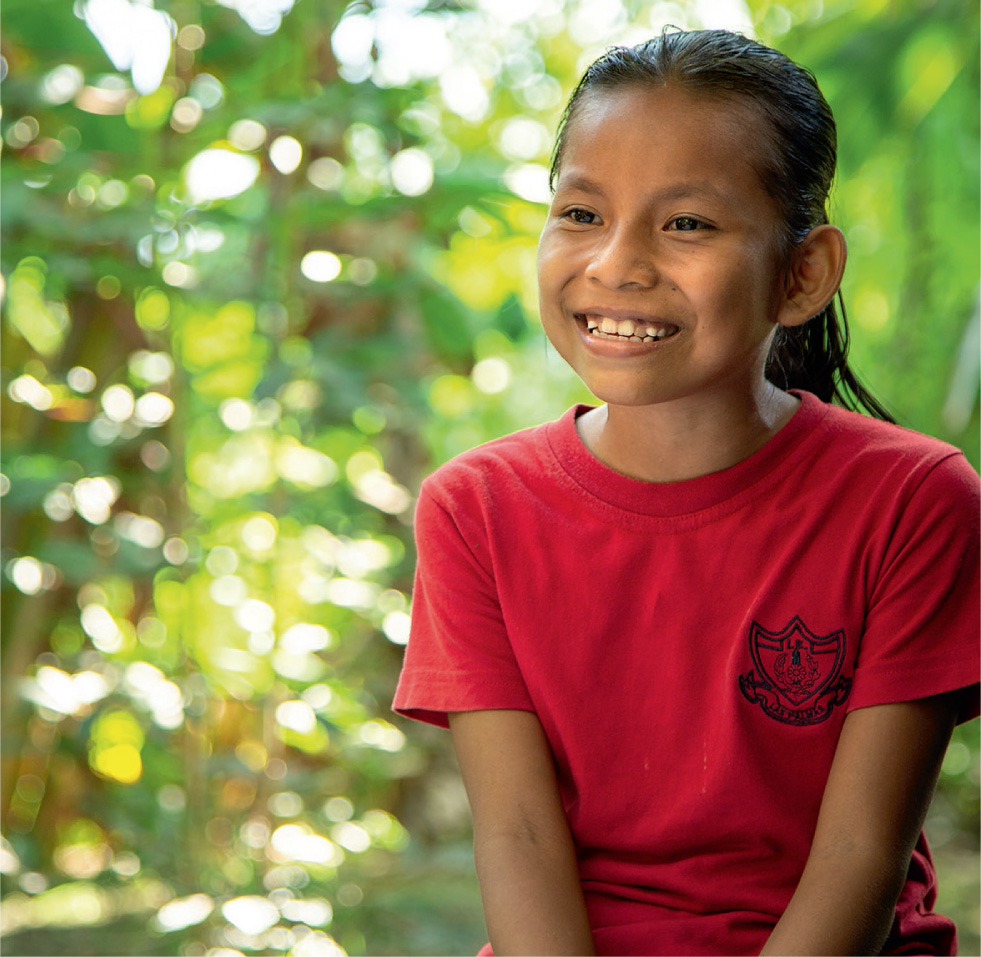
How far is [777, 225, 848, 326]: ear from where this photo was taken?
97 cm

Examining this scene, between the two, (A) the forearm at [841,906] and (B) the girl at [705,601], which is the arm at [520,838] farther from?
(A) the forearm at [841,906]

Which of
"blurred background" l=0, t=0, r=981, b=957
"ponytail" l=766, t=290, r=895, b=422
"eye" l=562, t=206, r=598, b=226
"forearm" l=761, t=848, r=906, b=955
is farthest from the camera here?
"blurred background" l=0, t=0, r=981, b=957

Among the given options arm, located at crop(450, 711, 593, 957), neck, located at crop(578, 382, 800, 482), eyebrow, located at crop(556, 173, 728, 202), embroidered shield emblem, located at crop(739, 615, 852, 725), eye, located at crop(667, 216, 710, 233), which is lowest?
arm, located at crop(450, 711, 593, 957)

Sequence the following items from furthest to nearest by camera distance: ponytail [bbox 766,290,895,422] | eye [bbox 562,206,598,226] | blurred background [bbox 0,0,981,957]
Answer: blurred background [bbox 0,0,981,957], ponytail [bbox 766,290,895,422], eye [bbox 562,206,598,226]

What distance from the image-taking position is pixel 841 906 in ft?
2.76

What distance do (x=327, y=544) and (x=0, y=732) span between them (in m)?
0.55

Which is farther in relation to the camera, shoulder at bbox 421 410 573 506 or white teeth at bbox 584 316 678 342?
shoulder at bbox 421 410 573 506

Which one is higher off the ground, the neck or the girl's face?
the girl's face

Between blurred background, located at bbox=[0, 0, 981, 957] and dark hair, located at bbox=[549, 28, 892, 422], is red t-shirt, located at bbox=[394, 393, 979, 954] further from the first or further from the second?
blurred background, located at bbox=[0, 0, 981, 957]

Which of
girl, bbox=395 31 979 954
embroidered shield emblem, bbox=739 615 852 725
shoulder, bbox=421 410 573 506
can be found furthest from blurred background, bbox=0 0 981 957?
embroidered shield emblem, bbox=739 615 852 725

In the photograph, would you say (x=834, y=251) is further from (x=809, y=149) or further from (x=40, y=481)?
(x=40, y=481)

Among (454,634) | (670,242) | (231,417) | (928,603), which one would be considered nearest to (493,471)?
(454,634)

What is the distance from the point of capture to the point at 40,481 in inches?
60.4

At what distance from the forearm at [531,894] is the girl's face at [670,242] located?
0.36 meters
